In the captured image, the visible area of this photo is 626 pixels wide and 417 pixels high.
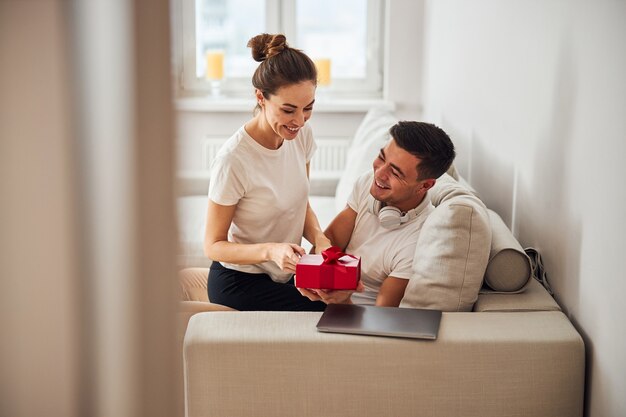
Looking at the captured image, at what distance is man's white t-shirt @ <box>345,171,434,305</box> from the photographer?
5.99 ft

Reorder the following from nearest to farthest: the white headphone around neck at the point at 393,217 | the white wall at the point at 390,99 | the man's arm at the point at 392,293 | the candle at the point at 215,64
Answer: the man's arm at the point at 392,293 < the white headphone around neck at the point at 393,217 < the white wall at the point at 390,99 < the candle at the point at 215,64

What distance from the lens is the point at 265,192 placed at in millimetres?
1876

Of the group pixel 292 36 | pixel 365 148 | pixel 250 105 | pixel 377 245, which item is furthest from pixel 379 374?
pixel 292 36

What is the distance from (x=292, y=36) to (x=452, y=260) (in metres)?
3.32

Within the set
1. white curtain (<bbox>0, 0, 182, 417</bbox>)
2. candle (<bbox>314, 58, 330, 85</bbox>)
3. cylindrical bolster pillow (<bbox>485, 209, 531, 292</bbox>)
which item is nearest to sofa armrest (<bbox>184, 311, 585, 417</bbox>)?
cylindrical bolster pillow (<bbox>485, 209, 531, 292</bbox>)

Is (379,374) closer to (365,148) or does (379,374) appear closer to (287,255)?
(287,255)

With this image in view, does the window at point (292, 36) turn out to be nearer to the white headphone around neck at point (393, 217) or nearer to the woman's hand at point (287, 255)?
the white headphone around neck at point (393, 217)

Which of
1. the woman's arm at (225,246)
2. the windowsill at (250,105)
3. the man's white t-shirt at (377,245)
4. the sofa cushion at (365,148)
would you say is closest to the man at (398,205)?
the man's white t-shirt at (377,245)

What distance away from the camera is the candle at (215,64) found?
14.9 ft

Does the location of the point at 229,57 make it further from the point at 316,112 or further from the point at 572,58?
the point at 572,58

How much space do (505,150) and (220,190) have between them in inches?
39.5

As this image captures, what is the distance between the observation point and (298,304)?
1.95 meters

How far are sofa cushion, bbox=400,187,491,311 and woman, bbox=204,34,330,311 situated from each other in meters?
0.29

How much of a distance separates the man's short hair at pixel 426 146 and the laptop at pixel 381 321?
→ 40cm
